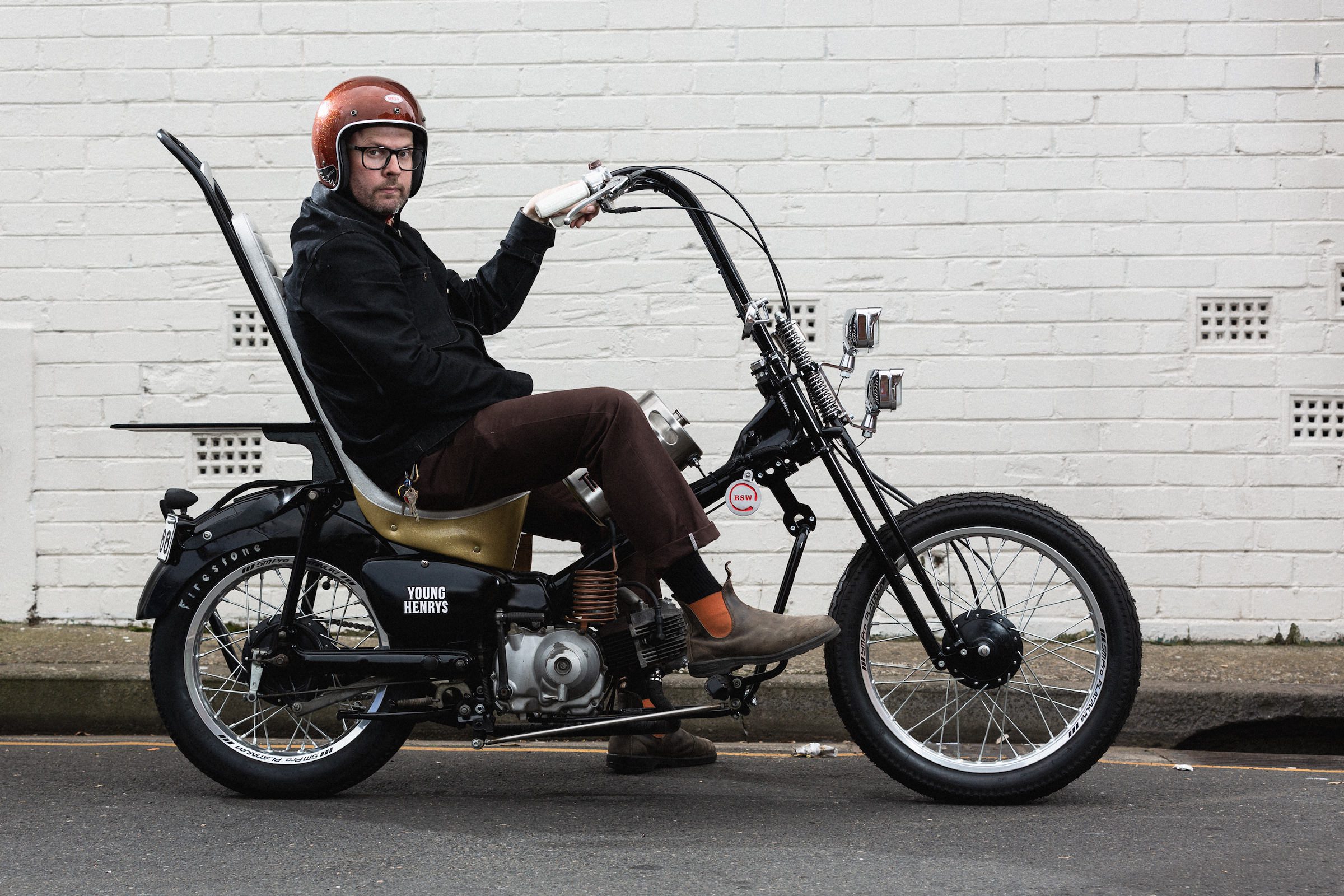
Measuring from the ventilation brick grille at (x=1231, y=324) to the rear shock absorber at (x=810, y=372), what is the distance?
2.71 meters

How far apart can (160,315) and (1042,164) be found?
12.4ft

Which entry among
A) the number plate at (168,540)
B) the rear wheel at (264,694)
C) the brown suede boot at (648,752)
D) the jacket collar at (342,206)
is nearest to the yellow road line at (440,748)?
the brown suede boot at (648,752)

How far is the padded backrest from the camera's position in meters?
3.78

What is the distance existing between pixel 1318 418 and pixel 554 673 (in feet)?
12.3

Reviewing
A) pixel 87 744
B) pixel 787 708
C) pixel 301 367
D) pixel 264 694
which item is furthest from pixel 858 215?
pixel 87 744

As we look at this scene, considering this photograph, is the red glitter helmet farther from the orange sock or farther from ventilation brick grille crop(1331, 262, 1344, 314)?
ventilation brick grille crop(1331, 262, 1344, 314)

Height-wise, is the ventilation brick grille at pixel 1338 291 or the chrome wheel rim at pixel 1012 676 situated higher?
the ventilation brick grille at pixel 1338 291

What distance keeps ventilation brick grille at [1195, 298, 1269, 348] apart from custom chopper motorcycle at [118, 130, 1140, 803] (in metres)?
2.38

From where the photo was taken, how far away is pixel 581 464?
3.64 meters

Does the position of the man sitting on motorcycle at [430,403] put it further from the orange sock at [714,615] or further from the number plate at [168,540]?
the number plate at [168,540]

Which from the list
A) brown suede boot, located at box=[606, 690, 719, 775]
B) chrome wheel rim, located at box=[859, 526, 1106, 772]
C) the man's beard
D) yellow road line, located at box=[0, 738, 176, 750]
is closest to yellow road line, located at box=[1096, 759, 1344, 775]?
chrome wheel rim, located at box=[859, 526, 1106, 772]

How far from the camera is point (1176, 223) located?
584cm

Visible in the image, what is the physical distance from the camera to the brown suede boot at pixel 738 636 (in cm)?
362

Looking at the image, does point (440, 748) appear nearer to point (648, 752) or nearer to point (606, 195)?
point (648, 752)
